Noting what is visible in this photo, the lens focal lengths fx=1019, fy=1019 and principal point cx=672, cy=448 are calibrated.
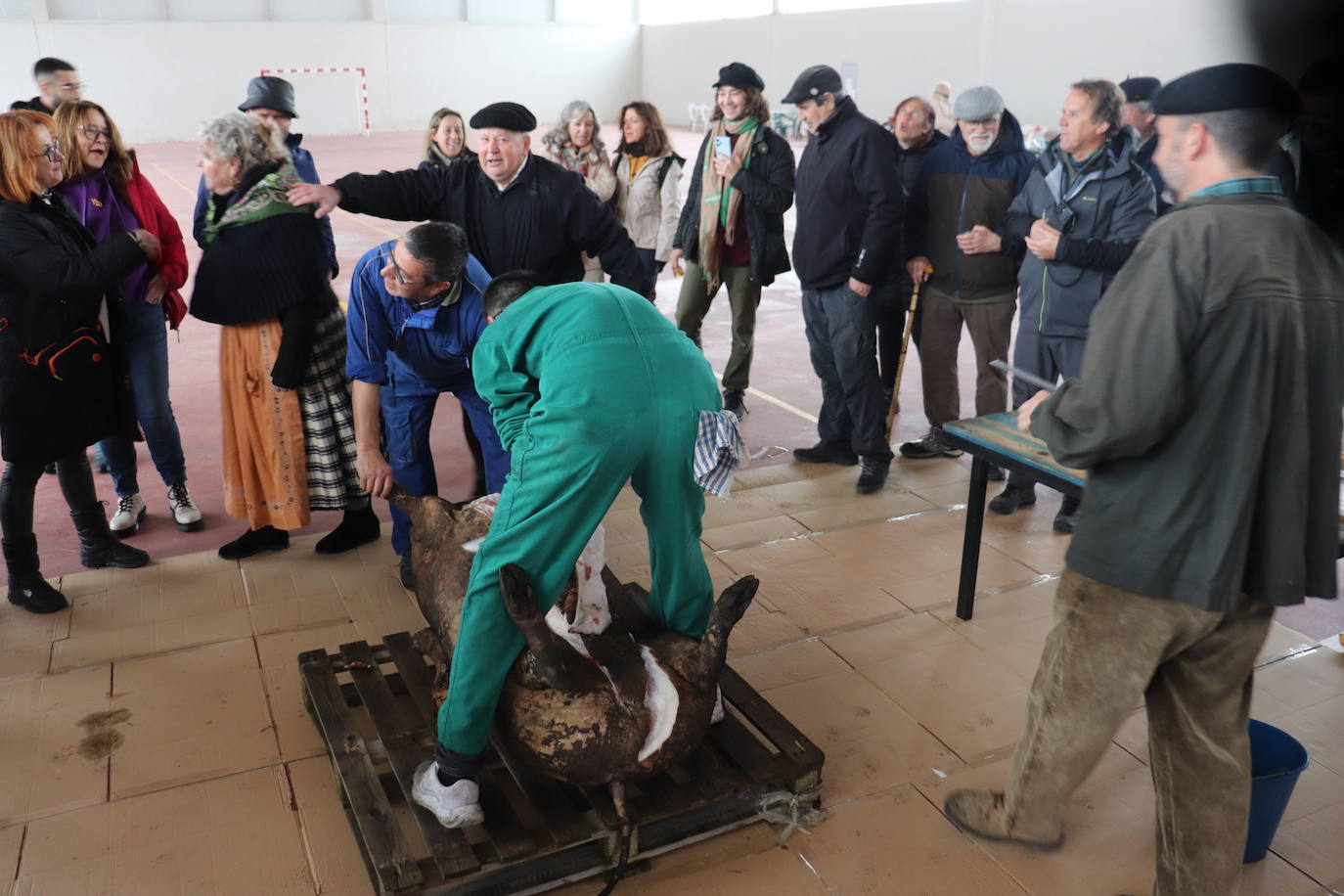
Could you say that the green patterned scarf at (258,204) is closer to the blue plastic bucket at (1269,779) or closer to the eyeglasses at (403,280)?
the eyeglasses at (403,280)

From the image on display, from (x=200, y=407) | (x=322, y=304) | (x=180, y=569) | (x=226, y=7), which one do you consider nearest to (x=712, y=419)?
(x=322, y=304)

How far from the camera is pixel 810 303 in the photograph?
17.2 feet

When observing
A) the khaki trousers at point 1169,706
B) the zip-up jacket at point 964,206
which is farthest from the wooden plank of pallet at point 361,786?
the zip-up jacket at point 964,206

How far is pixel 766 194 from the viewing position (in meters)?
5.31

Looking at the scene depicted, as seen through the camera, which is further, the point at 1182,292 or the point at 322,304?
the point at 322,304

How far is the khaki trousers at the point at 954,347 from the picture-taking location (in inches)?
197

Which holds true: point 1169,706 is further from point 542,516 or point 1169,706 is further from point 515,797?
point 515,797

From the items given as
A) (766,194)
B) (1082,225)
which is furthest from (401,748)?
(766,194)

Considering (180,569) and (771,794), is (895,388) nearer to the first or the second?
(771,794)

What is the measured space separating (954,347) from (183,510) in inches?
151

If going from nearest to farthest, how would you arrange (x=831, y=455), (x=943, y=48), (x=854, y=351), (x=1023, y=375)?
(x=1023, y=375), (x=854, y=351), (x=831, y=455), (x=943, y=48)

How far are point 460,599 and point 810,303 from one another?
2.85m

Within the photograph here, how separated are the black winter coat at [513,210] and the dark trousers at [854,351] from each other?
1.29 metres

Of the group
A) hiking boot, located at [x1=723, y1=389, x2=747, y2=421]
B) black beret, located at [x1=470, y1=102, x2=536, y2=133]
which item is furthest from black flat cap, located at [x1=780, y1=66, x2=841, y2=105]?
hiking boot, located at [x1=723, y1=389, x2=747, y2=421]
